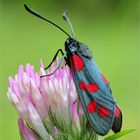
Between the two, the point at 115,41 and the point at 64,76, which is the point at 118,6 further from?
the point at 64,76

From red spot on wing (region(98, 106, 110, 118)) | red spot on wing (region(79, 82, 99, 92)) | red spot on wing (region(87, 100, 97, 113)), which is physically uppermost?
red spot on wing (region(79, 82, 99, 92))

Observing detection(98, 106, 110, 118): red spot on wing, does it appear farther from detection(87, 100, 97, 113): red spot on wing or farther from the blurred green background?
the blurred green background

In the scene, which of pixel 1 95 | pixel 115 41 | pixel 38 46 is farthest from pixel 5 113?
pixel 115 41

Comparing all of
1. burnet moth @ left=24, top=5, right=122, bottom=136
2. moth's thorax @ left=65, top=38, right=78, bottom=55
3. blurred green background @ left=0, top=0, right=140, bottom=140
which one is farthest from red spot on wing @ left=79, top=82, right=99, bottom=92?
blurred green background @ left=0, top=0, right=140, bottom=140

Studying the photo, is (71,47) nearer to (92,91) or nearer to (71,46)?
(71,46)

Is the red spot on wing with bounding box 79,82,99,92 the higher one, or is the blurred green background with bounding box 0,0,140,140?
the blurred green background with bounding box 0,0,140,140

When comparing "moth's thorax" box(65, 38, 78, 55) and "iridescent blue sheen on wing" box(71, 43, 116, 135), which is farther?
"moth's thorax" box(65, 38, 78, 55)
